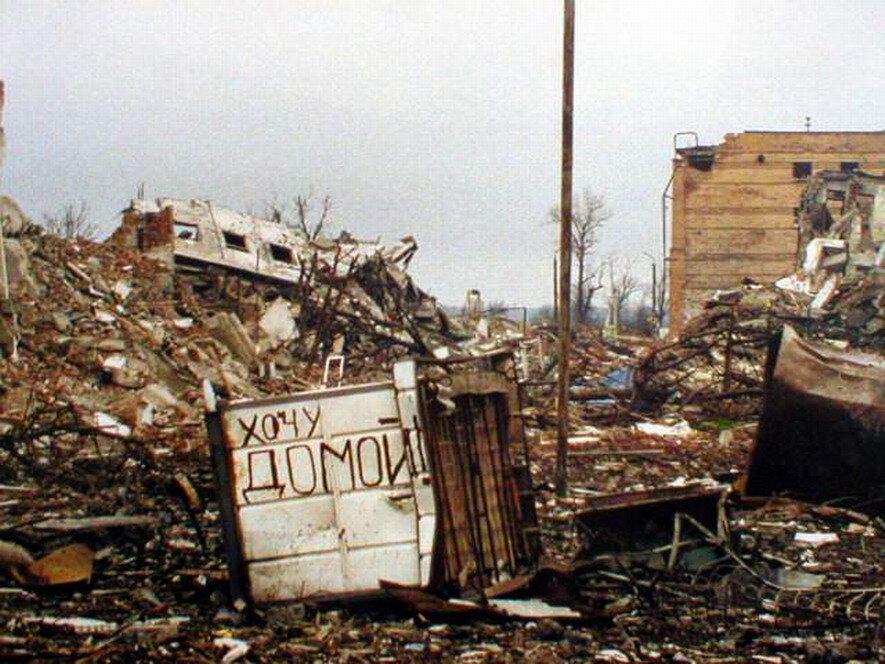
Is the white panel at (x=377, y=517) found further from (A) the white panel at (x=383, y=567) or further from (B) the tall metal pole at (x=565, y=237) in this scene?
(B) the tall metal pole at (x=565, y=237)

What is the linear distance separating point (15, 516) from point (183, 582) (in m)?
2.52

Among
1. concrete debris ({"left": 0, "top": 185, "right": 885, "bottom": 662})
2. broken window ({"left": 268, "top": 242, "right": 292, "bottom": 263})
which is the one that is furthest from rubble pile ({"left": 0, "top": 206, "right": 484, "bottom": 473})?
concrete debris ({"left": 0, "top": 185, "right": 885, "bottom": 662})

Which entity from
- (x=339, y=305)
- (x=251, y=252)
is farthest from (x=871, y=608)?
(x=251, y=252)

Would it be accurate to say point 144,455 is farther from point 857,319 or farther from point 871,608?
point 857,319

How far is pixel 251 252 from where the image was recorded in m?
25.3

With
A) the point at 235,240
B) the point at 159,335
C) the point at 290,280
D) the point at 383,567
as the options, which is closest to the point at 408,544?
the point at 383,567

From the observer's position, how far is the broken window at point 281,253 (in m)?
26.0

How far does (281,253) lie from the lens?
2622cm

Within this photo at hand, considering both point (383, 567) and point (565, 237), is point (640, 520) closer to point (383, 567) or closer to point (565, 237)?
point (383, 567)

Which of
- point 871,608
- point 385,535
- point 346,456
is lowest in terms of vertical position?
point 871,608

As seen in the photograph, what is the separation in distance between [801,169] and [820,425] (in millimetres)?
38041

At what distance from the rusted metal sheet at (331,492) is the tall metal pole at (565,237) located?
422cm

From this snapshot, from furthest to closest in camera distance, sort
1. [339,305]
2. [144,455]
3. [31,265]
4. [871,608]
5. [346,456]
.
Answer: [339,305] → [31,265] → [144,455] → [871,608] → [346,456]

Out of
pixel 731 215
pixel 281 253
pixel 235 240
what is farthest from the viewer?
pixel 731 215
